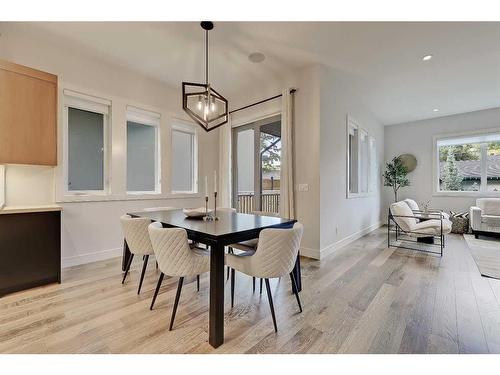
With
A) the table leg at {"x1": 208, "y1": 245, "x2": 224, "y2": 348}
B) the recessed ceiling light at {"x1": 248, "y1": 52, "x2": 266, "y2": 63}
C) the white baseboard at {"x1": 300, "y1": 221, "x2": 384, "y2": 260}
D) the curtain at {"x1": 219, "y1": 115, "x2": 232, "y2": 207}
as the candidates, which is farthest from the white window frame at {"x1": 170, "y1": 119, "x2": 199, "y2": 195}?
the table leg at {"x1": 208, "y1": 245, "x2": 224, "y2": 348}

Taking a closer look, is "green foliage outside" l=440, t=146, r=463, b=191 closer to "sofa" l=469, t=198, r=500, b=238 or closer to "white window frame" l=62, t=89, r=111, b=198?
"sofa" l=469, t=198, r=500, b=238

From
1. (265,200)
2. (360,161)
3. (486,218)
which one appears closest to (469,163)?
(486,218)

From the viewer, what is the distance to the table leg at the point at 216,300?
164 centimetres

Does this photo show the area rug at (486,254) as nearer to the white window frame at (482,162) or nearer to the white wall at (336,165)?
the white window frame at (482,162)

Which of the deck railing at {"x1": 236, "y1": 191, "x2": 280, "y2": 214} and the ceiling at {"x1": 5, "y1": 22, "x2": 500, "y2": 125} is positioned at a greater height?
the ceiling at {"x1": 5, "y1": 22, "x2": 500, "y2": 125}

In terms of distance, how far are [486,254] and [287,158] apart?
353 centimetres

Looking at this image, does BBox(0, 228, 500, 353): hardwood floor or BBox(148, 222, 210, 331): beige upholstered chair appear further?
BBox(148, 222, 210, 331): beige upholstered chair

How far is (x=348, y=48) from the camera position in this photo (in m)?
3.14

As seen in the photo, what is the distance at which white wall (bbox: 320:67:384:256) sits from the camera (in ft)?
12.2

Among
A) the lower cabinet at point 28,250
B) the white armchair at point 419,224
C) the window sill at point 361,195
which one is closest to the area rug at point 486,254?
the white armchair at point 419,224

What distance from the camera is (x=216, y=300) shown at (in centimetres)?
166

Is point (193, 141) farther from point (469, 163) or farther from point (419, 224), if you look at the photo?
point (469, 163)

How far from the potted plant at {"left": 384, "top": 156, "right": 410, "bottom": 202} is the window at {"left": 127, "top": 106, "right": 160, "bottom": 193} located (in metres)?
5.87
